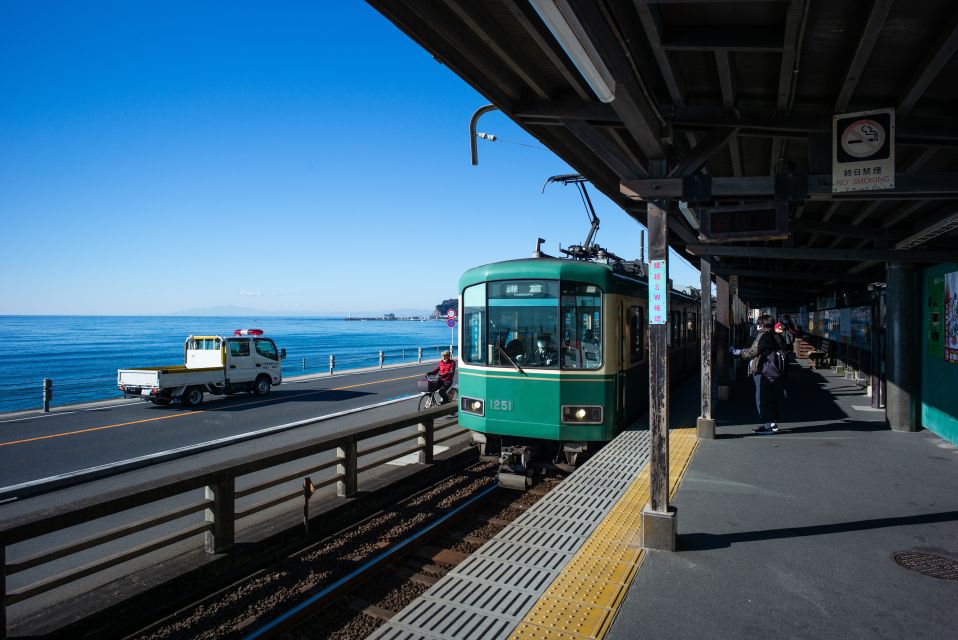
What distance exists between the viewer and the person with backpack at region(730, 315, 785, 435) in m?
9.10

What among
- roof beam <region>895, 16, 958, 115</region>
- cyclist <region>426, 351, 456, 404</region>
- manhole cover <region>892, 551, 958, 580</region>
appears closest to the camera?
roof beam <region>895, 16, 958, 115</region>

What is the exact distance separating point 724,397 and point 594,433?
25.0 ft

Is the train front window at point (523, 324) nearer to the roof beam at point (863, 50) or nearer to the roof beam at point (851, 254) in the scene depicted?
the roof beam at point (851, 254)

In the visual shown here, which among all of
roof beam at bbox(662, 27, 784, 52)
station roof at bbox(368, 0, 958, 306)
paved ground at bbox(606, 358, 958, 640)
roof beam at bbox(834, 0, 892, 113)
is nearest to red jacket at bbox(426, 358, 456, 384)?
paved ground at bbox(606, 358, 958, 640)

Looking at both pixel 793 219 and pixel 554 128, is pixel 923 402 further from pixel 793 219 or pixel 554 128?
pixel 554 128

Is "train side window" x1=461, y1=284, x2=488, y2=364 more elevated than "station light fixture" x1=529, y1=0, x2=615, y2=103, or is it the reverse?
"station light fixture" x1=529, y1=0, x2=615, y2=103

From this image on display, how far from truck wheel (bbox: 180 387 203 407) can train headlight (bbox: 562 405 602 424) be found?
13.1 m

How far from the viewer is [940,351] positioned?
8648mm

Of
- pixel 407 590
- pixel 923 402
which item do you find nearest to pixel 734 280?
pixel 923 402

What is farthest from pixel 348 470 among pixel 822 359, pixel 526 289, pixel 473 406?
pixel 822 359

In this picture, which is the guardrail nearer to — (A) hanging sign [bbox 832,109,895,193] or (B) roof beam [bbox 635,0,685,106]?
(B) roof beam [bbox 635,0,685,106]

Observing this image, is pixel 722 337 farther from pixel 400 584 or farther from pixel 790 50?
pixel 400 584

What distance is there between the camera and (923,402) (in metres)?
9.38

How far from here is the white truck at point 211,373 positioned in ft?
51.8
